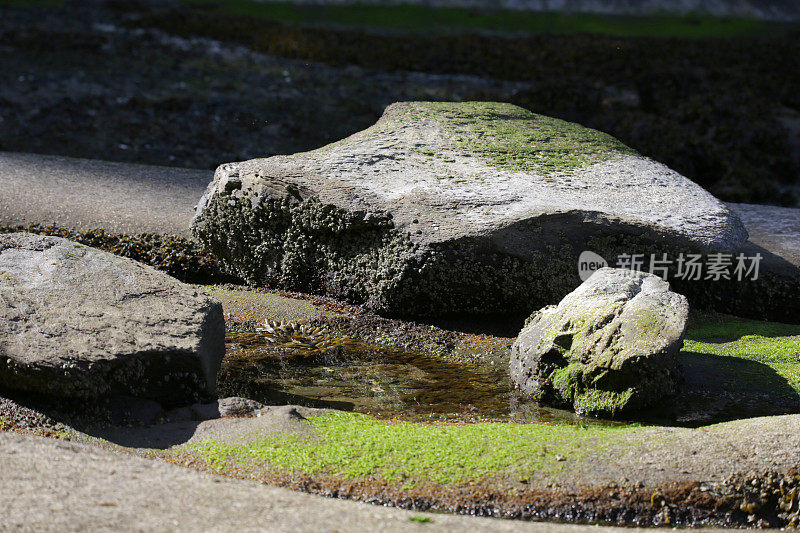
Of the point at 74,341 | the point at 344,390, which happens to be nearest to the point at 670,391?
the point at 344,390

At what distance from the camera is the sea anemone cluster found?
5.66m

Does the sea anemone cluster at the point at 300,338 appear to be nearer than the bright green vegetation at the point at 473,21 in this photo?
Yes

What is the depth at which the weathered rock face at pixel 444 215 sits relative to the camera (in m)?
5.82

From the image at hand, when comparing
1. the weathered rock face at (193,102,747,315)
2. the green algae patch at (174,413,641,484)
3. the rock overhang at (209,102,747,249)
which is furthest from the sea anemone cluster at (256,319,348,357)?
the green algae patch at (174,413,641,484)

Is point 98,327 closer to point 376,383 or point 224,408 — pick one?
point 224,408

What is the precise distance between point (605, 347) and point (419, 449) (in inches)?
56.6

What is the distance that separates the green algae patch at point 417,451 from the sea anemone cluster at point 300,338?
164cm

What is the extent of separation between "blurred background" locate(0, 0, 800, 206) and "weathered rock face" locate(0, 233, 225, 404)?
6425mm

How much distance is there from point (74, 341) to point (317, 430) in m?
1.27

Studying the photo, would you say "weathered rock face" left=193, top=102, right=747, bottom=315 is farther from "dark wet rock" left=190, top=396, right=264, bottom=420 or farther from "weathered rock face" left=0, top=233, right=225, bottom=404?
"dark wet rock" left=190, top=396, right=264, bottom=420

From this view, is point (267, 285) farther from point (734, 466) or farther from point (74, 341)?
point (734, 466)

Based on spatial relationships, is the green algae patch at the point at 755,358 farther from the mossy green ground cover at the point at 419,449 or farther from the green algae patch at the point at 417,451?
the green algae patch at the point at 417,451

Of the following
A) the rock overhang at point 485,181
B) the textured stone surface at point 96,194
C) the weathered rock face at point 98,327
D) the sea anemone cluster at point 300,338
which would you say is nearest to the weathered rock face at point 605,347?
the rock overhang at point 485,181

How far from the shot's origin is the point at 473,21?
21.7 m
